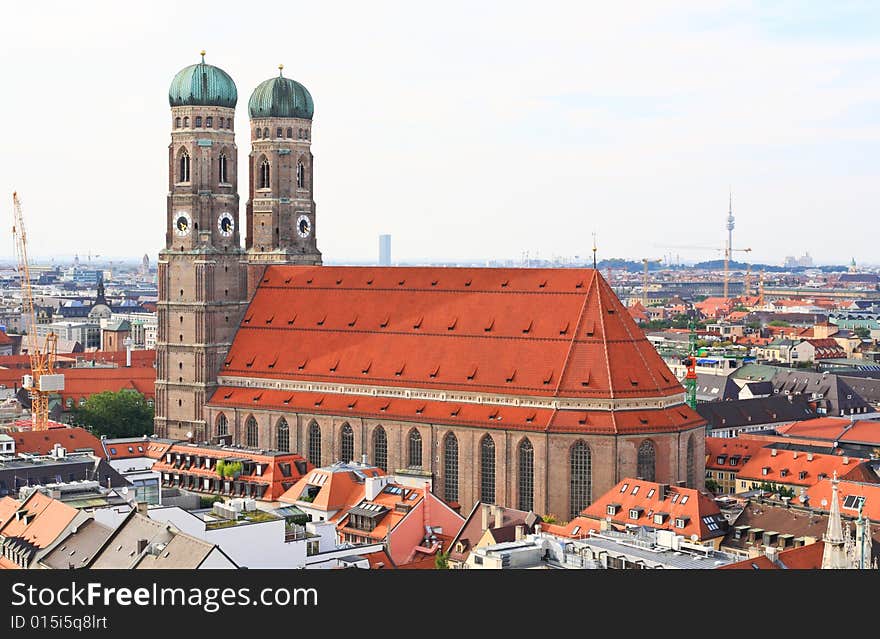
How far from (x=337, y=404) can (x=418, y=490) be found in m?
25.0

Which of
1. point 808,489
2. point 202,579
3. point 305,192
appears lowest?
point 808,489

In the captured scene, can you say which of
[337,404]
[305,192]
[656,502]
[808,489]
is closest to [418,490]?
[656,502]

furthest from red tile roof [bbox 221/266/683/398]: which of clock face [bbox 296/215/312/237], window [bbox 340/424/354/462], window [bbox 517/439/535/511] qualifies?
clock face [bbox 296/215/312/237]

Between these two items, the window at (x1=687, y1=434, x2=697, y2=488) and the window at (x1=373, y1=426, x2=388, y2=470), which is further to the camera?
the window at (x1=373, y1=426, x2=388, y2=470)

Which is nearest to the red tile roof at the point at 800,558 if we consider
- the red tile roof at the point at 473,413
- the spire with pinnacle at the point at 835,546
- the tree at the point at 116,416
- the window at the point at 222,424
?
the spire with pinnacle at the point at 835,546

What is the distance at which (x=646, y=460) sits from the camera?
118562 mm

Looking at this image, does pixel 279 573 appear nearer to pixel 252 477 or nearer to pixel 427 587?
pixel 427 587

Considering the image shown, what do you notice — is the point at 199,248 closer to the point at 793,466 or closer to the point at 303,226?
the point at 303,226

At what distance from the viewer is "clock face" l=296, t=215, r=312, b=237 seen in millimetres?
150625

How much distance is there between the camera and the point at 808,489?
400 feet

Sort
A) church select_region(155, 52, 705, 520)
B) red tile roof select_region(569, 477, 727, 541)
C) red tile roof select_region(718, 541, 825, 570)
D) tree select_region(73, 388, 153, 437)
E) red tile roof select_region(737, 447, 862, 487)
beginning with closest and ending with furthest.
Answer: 1. red tile roof select_region(718, 541, 825, 570)
2. red tile roof select_region(569, 477, 727, 541)
3. church select_region(155, 52, 705, 520)
4. red tile roof select_region(737, 447, 862, 487)
5. tree select_region(73, 388, 153, 437)

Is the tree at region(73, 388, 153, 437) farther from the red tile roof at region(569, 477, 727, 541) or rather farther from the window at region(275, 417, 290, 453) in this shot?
the red tile roof at region(569, 477, 727, 541)

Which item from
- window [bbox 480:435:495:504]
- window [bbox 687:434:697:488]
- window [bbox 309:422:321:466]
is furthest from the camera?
window [bbox 309:422:321:466]

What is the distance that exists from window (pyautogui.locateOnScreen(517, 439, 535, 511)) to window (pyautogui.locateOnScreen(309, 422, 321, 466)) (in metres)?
20.7
